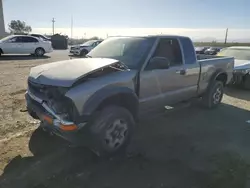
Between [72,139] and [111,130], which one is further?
[111,130]

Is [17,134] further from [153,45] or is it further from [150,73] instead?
[153,45]

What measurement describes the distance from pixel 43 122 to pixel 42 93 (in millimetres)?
426

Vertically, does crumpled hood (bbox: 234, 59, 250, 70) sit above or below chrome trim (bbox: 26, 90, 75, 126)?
above

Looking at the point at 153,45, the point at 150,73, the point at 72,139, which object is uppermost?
the point at 153,45

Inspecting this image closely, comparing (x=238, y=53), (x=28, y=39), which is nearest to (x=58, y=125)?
(x=238, y=53)

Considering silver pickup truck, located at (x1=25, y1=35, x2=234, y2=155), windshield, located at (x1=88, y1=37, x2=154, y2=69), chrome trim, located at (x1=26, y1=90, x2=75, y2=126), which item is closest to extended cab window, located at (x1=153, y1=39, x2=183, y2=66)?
silver pickup truck, located at (x1=25, y1=35, x2=234, y2=155)

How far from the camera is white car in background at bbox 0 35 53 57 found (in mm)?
18859

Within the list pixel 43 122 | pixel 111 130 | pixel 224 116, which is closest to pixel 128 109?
pixel 111 130

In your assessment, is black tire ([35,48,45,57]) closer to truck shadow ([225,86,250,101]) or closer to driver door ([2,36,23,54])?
driver door ([2,36,23,54])

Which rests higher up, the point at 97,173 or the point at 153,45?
the point at 153,45

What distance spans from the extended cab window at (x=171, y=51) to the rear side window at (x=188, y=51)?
7.0 inches

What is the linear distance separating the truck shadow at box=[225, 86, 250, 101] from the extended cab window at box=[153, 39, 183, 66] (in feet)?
12.8

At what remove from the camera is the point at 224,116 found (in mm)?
6281

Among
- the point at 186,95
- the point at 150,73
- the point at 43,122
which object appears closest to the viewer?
the point at 43,122
